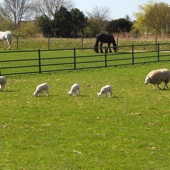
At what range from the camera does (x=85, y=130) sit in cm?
958

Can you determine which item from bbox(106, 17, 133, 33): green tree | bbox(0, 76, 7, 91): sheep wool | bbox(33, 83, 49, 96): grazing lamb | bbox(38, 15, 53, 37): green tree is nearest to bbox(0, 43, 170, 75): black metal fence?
bbox(0, 76, 7, 91): sheep wool

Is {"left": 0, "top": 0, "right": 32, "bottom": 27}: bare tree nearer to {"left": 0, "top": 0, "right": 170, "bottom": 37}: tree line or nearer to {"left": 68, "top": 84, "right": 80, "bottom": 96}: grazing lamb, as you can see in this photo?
{"left": 0, "top": 0, "right": 170, "bottom": 37}: tree line

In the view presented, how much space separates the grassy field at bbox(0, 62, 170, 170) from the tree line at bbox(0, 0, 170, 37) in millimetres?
47079

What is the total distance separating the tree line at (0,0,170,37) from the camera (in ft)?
215

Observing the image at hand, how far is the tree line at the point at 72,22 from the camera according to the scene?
6556 cm

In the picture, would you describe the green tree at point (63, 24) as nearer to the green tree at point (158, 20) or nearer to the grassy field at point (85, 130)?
the green tree at point (158, 20)

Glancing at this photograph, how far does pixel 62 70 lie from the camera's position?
76.0 feet

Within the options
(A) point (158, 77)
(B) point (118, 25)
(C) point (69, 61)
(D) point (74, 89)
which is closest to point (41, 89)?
(D) point (74, 89)

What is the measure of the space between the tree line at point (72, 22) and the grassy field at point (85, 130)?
47.1m

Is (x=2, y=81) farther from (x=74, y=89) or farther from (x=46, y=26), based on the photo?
(x=46, y=26)

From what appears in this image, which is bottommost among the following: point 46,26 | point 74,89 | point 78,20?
point 74,89

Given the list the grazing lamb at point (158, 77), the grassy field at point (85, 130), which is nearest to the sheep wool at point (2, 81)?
the grassy field at point (85, 130)

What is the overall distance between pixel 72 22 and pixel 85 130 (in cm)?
5829

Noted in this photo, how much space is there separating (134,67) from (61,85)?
8.14m
